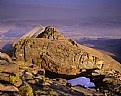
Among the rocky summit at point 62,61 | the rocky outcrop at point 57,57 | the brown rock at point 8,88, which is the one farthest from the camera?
the rocky outcrop at point 57,57

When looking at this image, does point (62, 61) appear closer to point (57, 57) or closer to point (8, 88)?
point (57, 57)

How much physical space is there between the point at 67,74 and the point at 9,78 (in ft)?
14.5

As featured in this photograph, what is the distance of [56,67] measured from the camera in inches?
447

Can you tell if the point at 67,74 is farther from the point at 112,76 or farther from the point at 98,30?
the point at 98,30

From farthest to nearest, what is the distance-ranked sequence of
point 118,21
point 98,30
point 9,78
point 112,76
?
point 118,21 → point 98,30 → point 112,76 → point 9,78

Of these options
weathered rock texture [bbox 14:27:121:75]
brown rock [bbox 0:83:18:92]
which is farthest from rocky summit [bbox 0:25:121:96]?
brown rock [bbox 0:83:18:92]

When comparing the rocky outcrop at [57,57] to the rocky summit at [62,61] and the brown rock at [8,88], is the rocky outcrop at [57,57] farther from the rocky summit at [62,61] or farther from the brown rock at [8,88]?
the brown rock at [8,88]

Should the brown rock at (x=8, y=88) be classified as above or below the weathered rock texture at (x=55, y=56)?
below

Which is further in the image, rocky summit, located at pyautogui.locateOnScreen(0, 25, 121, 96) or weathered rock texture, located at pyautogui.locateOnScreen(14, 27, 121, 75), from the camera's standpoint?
weathered rock texture, located at pyautogui.locateOnScreen(14, 27, 121, 75)

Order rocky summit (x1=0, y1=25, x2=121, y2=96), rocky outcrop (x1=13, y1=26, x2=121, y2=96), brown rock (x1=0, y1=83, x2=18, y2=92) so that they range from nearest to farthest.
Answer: brown rock (x1=0, y1=83, x2=18, y2=92) < rocky summit (x1=0, y1=25, x2=121, y2=96) < rocky outcrop (x1=13, y1=26, x2=121, y2=96)

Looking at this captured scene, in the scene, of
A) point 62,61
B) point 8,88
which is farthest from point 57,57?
point 8,88

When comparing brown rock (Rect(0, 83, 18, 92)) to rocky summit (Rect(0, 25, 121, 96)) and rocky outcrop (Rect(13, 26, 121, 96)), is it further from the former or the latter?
rocky outcrop (Rect(13, 26, 121, 96))

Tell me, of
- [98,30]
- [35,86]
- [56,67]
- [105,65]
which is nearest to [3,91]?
[35,86]

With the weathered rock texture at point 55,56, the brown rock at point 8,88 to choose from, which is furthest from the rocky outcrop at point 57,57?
the brown rock at point 8,88
